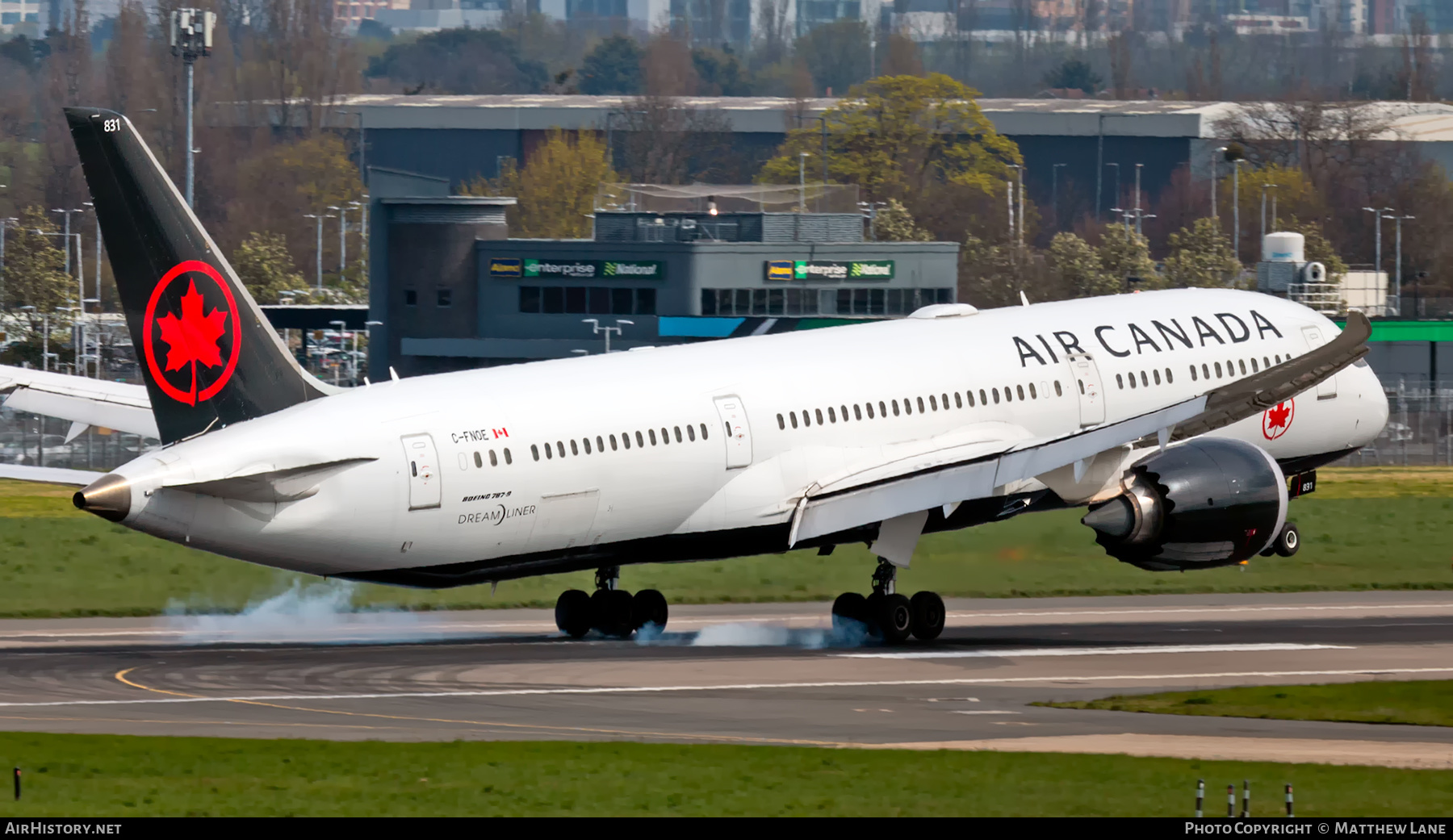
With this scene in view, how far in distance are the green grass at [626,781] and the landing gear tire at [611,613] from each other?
12.8 metres

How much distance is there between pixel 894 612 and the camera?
4181 centimetres

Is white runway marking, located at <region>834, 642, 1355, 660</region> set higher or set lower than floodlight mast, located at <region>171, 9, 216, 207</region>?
lower

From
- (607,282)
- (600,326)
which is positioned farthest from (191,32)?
(600,326)

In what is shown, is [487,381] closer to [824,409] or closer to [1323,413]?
[824,409]

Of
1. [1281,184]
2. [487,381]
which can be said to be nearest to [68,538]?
[487,381]

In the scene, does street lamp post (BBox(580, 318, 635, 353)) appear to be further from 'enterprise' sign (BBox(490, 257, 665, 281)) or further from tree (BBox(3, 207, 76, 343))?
tree (BBox(3, 207, 76, 343))

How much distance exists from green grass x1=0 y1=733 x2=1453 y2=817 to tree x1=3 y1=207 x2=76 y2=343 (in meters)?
111

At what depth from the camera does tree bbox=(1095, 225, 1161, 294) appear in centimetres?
14925

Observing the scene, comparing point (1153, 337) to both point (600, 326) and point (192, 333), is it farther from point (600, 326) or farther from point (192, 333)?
point (600, 326)

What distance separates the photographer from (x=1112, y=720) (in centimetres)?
3259

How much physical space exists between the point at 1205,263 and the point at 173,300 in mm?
121176

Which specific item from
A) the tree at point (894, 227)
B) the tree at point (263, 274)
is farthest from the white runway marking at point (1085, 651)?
the tree at point (263, 274)

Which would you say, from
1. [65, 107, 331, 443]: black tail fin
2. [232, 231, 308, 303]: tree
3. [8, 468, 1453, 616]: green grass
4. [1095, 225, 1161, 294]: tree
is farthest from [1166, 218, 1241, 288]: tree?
[65, 107, 331, 443]: black tail fin

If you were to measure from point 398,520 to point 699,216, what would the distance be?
3806 inches
